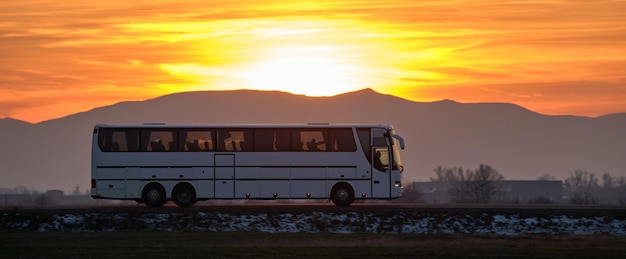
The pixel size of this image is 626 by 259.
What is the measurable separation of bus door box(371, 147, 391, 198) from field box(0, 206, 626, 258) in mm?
1947

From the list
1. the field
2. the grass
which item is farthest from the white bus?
the grass

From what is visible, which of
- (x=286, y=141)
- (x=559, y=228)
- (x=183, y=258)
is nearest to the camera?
(x=183, y=258)

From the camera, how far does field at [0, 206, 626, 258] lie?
1713 inches

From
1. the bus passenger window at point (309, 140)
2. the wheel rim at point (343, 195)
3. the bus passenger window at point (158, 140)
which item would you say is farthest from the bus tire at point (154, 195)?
the wheel rim at point (343, 195)

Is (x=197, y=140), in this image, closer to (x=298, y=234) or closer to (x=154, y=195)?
(x=154, y=195)

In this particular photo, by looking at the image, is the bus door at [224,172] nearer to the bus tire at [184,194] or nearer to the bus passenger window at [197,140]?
the bus passenger window at [197,140]

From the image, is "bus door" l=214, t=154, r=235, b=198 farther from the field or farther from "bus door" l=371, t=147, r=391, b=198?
"bus door" l=371, t=147, r=391, b=198

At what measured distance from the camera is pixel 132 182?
60.2 meters

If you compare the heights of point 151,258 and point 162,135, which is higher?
point 162,135

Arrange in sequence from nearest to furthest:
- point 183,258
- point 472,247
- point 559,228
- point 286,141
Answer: point 183,258
point 472,247
point 559,228
point 286,141

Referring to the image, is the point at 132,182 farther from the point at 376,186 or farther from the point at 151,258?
the point at 151,258

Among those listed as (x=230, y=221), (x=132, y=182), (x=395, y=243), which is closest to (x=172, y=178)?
(x=132, y=182)

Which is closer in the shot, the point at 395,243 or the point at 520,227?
the point at 395,243

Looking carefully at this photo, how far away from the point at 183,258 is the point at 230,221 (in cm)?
1445
